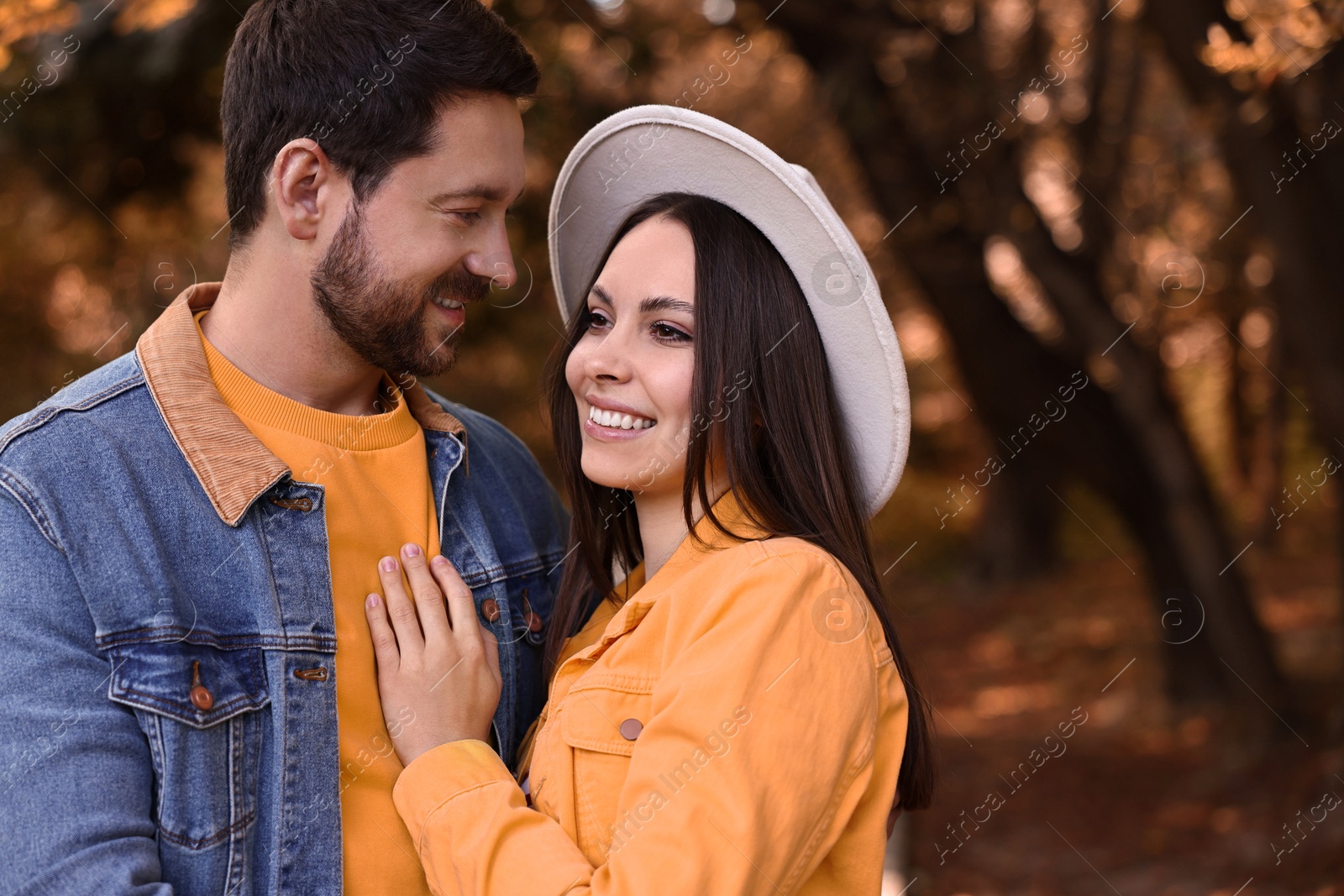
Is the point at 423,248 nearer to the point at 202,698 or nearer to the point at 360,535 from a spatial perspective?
the point at 360,535

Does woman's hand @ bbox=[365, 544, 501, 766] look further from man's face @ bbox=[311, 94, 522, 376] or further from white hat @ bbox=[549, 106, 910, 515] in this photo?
white hat @ bbox=[549, 106, 910, 515]

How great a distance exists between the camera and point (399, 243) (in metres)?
2.06

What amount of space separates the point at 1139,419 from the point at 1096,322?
75cm

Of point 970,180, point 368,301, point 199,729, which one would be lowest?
point 199,729

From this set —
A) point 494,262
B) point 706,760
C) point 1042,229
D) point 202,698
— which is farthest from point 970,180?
point 202,698

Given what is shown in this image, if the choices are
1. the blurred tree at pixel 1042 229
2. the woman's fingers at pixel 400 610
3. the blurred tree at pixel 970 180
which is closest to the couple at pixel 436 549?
the woman's fingers at pixel 400 610

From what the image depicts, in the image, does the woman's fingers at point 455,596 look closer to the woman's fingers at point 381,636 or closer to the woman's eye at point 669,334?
the woman's fingers at point 381,636

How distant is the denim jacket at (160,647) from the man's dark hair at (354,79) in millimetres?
355

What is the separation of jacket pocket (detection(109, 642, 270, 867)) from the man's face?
62cm

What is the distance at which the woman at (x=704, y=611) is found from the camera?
64.4 inches

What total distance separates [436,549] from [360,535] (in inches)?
6.7

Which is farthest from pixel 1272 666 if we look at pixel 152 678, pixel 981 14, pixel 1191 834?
A: pixel 152 678

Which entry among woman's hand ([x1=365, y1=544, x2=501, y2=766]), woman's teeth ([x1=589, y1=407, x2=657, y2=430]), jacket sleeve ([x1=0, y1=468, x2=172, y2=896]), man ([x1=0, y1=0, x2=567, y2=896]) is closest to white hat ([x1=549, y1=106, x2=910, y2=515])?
man ([x1=0, y1=0, x2=567, y2=896])

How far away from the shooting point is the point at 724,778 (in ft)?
5.21
